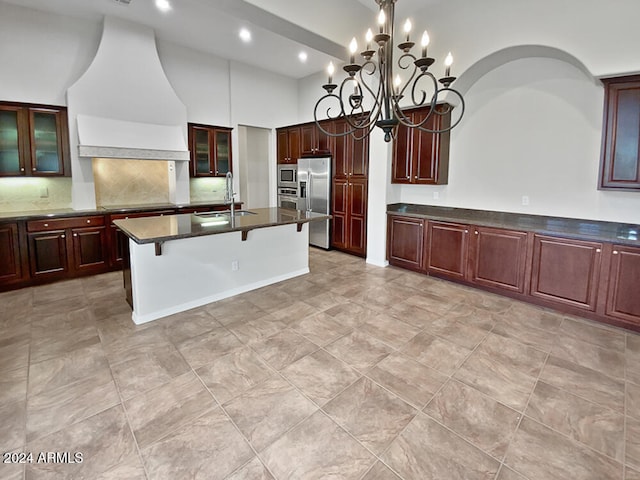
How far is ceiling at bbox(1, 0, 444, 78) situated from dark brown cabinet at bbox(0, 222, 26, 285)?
2778mm

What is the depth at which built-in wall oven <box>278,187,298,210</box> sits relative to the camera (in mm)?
6793

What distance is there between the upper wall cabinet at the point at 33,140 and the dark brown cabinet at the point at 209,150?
1793 mm

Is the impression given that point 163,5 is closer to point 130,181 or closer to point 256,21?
point 256,21

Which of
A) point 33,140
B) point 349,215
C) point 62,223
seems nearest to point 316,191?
point 349,215

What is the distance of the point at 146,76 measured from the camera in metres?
4.95

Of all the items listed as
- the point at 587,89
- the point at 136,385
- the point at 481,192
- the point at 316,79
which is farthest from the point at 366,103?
the point at 136,385

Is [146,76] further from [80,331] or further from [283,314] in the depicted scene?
[283,314]

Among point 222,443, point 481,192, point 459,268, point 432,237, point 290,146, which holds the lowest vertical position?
point 222,443

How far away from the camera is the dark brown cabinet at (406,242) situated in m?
4.93

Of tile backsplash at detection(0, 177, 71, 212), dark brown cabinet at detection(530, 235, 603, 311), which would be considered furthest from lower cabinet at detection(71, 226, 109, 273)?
dark brown cabinet at detection(530, 235, 603, 311)

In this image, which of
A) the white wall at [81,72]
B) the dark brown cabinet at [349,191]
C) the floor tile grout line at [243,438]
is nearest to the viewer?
the floor tile grout line at [243,438]

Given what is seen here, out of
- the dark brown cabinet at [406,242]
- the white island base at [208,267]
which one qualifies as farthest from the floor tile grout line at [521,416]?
the white island base at [208,267]

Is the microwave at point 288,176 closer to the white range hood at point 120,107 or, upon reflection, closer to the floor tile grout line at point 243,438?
the white range hood at point 120,107

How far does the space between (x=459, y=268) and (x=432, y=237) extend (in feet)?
1.86
